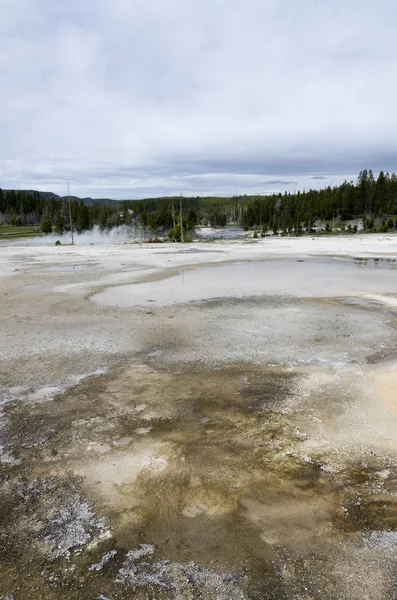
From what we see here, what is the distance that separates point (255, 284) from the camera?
49.4 feet

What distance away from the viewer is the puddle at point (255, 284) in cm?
1287

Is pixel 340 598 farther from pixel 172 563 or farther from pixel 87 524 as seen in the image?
pixel 87 524

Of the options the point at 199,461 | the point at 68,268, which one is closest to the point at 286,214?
the point at 68,268

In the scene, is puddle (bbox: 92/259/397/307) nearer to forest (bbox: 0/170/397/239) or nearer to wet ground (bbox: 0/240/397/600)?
wet ground (bbox: 0/240/397/600)

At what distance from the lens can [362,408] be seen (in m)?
5.35

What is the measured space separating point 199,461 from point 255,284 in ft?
36.6

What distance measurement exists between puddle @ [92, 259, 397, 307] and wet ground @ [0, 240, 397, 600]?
138 inches

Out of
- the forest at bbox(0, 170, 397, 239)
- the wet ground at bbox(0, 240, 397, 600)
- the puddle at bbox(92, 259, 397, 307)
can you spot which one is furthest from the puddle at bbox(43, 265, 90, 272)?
the forest at bbox(0, 170, 397, 239)

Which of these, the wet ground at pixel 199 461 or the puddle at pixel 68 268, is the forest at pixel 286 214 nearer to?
the puddle at pixel 68 268

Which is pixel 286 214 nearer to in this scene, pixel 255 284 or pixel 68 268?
pixel 68 268

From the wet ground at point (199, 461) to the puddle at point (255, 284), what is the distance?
3507mm

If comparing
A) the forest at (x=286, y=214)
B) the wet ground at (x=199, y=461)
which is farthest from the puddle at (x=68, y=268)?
the forest at (x=286, y=214)

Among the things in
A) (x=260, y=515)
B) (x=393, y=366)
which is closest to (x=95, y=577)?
(x=260, y=515)

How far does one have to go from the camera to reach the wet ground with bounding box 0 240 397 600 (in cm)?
298
